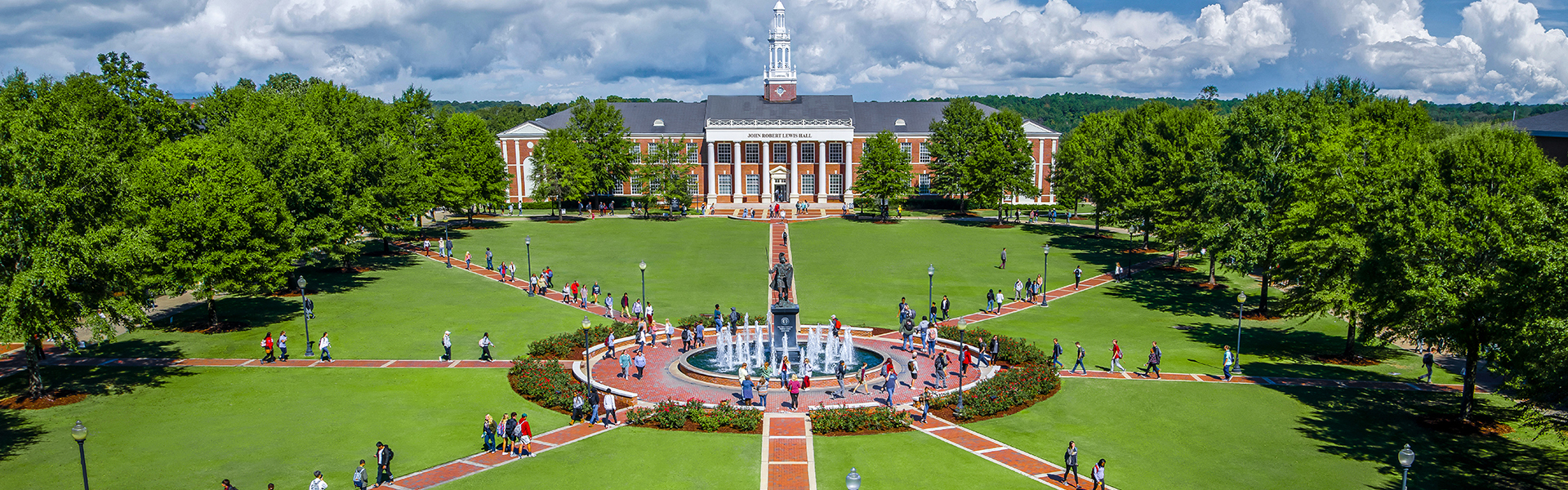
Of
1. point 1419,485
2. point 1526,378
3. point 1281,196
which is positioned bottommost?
point 1419,485

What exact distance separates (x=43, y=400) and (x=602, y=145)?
56.8 m

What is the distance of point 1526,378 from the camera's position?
20.9 meters

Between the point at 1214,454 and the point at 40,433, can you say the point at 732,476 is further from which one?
the point at 40,433

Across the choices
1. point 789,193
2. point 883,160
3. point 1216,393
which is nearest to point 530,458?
point 1216,393

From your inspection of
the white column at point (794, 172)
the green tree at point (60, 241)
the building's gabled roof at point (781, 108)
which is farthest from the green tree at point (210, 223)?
the building's gabled roof at point (781, 108)

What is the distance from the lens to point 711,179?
94250mm

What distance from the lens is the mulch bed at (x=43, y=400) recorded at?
26875mm

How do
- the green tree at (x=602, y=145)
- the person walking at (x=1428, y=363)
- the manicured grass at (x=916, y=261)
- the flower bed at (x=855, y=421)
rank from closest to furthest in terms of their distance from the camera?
the flower bed at (x=855, y=421)
the person walking at (x=1428, y=363)
the manicured grass at (x=916, y=261)
the green tree at (x=602, y=145)

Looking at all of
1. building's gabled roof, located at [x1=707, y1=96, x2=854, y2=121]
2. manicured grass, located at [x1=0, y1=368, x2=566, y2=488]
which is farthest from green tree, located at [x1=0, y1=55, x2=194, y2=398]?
building's gabled roof, located at [x1=707, y1=96, x2=854, y2=121]

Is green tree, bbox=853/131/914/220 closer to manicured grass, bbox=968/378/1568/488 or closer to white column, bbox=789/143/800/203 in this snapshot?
white column, bbox=789/143/800/203

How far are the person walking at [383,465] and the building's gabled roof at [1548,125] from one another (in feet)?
213

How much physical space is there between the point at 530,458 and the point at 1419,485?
74.5 feet

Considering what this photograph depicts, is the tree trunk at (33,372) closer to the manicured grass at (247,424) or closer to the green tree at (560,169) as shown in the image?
the manicured grass at (247,424)

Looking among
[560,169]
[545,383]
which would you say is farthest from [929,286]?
[560,169]
